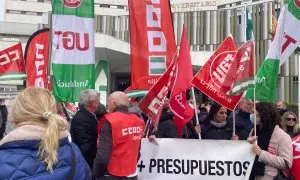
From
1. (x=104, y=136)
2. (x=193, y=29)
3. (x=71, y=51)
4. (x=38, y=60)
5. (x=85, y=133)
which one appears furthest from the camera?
(x=193, y=29)

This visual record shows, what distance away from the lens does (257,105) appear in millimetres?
5336

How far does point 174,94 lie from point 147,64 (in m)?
1.09

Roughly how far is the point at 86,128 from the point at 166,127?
1031 millimetres

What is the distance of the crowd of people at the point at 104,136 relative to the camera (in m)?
2.30

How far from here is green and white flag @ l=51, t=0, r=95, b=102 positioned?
297 inches

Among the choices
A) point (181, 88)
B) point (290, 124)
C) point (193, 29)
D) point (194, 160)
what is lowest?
point (194, 160)

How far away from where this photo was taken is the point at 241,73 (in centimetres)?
581

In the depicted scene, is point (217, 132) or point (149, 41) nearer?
point (217, 132)

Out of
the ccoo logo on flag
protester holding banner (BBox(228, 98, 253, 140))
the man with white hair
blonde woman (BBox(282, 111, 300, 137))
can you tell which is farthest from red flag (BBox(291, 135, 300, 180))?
the ccoo logo on flag

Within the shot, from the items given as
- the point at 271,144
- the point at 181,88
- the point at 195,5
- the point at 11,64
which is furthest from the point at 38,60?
the point at 195,5

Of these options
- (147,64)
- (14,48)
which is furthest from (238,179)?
(14,48)

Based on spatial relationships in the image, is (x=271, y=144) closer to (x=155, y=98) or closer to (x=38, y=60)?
(x=155, y=98)

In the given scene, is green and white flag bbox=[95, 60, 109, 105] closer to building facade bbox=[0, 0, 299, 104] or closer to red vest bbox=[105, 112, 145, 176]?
building facade bbox=[0, 0, 299, 104]

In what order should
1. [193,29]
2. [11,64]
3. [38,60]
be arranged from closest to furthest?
1. [38,60]
2. [11,64]
3. [193,29]
